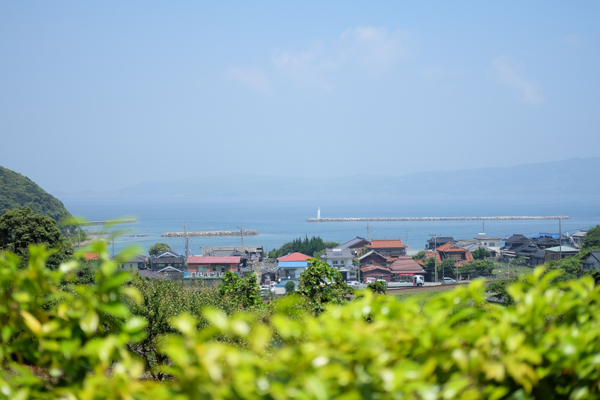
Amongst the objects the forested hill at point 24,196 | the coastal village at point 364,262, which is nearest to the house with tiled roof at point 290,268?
the coastal village at point 364,262

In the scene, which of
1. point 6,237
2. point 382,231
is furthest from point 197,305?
point 382,231

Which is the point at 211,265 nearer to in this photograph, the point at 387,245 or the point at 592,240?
the point at 387,245

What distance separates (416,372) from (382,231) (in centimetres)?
7214

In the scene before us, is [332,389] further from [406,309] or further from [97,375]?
[97,375]

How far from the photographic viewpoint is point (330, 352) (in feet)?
2.78

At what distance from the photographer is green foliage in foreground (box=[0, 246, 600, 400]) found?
0.81 metres

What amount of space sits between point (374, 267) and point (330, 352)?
3449cm

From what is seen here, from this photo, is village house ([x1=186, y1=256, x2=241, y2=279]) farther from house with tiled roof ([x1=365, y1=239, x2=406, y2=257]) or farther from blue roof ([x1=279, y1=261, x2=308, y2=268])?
house with tiled roof ([x1=365, y1=239, x2=406, y2=257])

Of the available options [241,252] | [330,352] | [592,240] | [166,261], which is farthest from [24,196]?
[330,352]

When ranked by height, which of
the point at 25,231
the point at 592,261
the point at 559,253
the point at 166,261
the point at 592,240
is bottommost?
the point at 166,261

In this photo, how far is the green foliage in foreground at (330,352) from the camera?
81 centimetres

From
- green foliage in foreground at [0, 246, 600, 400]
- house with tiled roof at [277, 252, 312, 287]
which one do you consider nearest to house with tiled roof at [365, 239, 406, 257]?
house with tiled roof at [277, 252, 312, 287]

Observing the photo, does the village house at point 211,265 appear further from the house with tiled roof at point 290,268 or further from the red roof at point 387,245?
the red roof at point 387,245

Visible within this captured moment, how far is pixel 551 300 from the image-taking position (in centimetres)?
105
